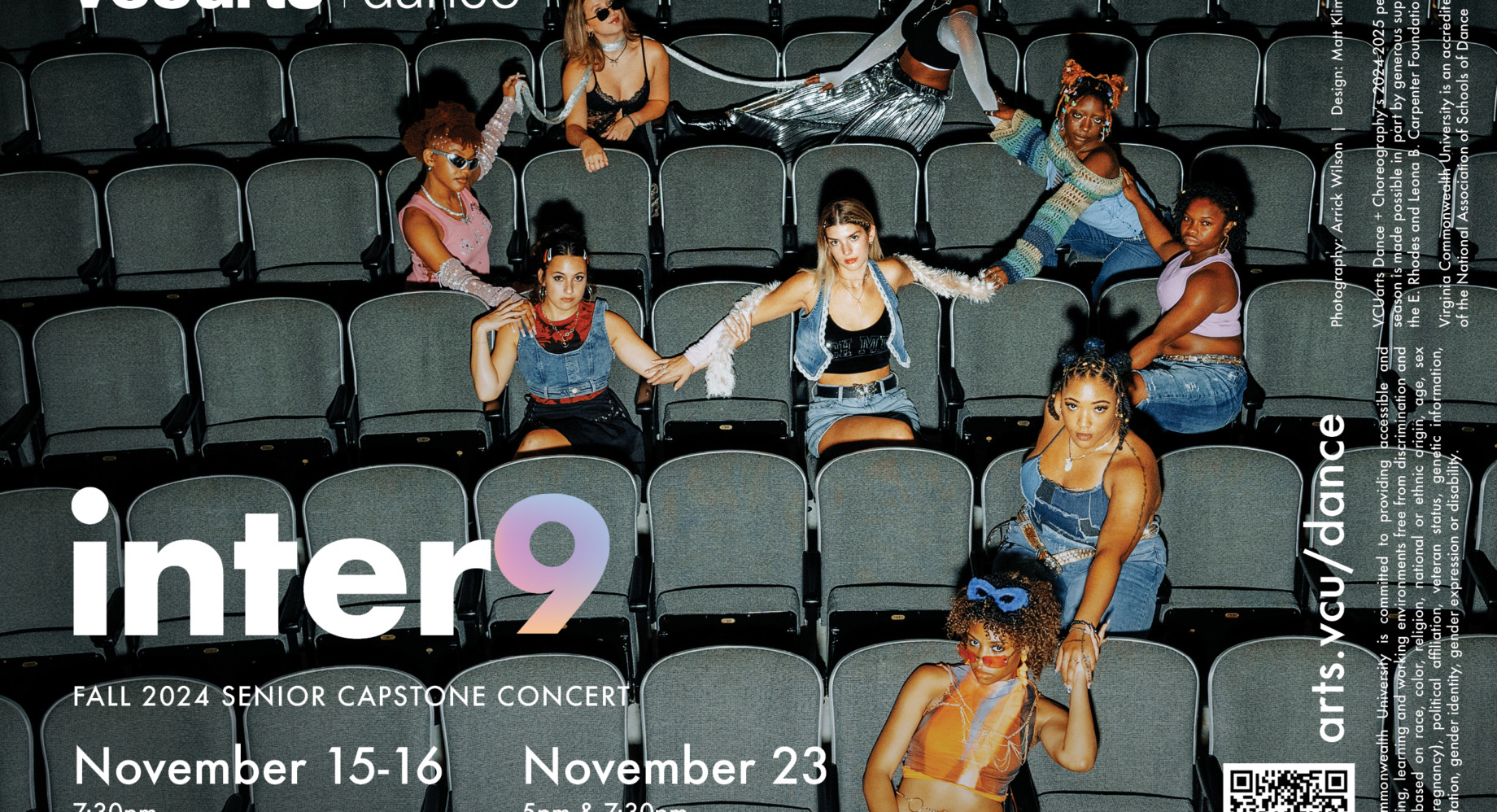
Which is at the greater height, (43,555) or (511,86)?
(511,86)

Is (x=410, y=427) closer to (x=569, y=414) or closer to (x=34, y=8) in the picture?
(x=569, y=414)

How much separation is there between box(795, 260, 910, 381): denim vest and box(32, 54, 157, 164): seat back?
2.95 metres

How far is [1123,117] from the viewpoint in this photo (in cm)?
475

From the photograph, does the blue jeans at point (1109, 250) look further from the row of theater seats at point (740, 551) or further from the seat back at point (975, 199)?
the row of theater seats at point (740, 551)

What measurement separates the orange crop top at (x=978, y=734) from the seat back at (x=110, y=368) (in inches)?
96.5

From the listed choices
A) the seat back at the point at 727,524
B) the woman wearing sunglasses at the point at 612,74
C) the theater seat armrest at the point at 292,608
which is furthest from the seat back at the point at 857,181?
the theater seat armrest at the point at 292,608

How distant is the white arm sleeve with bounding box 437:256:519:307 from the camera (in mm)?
3574

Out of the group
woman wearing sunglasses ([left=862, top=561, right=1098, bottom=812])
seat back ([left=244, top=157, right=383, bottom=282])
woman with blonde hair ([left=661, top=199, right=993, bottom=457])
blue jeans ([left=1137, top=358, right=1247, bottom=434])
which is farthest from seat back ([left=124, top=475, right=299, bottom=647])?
blue jeans ([left=1137, top=358, right=1247, bottom=434])

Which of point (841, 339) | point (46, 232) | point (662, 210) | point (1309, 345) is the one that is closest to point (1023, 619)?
point (841, 339)

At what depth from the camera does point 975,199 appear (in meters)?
4.09

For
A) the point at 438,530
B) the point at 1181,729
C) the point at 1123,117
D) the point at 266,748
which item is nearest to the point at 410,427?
the point at 438,530

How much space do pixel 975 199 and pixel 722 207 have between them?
2.81 ft

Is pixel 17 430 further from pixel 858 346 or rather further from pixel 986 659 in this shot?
pixel 986 659

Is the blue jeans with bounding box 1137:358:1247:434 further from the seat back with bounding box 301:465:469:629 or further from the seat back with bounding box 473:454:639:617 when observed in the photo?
the seat back with bounding box 301:465:469:629
